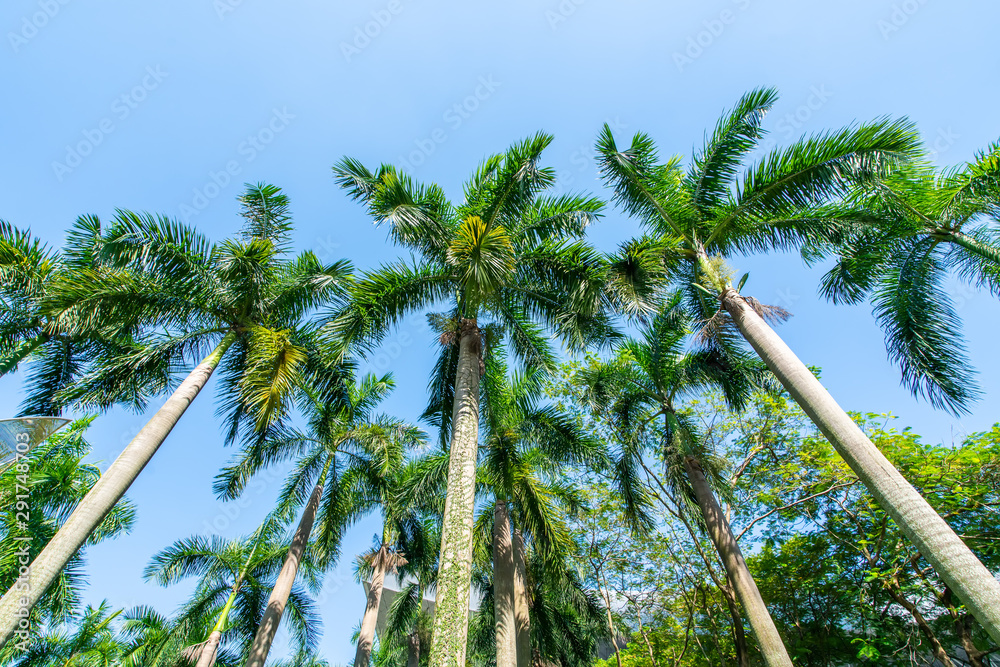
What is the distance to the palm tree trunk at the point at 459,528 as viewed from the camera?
22.8 ft

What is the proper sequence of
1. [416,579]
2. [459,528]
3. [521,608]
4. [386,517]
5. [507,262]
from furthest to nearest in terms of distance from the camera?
[416,579] < [386,517] < [521,608] < [507,262] < [459,528]

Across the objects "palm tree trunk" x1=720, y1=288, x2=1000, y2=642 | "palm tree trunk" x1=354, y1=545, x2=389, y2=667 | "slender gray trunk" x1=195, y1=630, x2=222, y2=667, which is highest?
"palm tree trunk" x1=354, y1=545, x2=389, y2=667

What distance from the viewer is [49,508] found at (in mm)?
13789

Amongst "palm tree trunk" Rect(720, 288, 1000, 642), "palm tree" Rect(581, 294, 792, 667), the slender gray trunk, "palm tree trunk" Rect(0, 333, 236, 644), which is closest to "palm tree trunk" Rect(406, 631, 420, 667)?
the slender gray trunk

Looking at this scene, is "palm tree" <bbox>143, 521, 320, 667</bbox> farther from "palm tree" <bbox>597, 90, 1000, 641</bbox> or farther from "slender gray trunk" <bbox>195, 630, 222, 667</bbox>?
"palm tree" <bbox>597, 90, 1000, 641</bbox>

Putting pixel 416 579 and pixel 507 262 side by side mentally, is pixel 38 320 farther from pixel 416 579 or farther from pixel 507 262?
pixel 416 579

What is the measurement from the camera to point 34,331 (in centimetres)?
1054

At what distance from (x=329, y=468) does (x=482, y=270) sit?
10852 mm

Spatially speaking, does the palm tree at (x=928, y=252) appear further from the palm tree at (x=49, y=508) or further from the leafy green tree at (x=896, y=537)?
the palm tree at (x=49, y=508)

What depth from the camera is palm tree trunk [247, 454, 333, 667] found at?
12.9 meters

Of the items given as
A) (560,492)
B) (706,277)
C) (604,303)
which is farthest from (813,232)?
(560,492)

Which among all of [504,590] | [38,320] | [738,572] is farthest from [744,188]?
[38,320]

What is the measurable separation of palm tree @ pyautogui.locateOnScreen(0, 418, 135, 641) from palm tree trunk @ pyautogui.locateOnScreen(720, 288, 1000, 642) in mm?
16137

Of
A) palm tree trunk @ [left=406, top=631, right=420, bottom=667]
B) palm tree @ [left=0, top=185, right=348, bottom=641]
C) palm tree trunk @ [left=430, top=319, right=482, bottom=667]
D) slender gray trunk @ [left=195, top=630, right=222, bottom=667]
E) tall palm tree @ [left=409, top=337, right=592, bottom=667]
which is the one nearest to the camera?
palm tree trunk @ [left=430, top=319, right=482, bottom=667]
